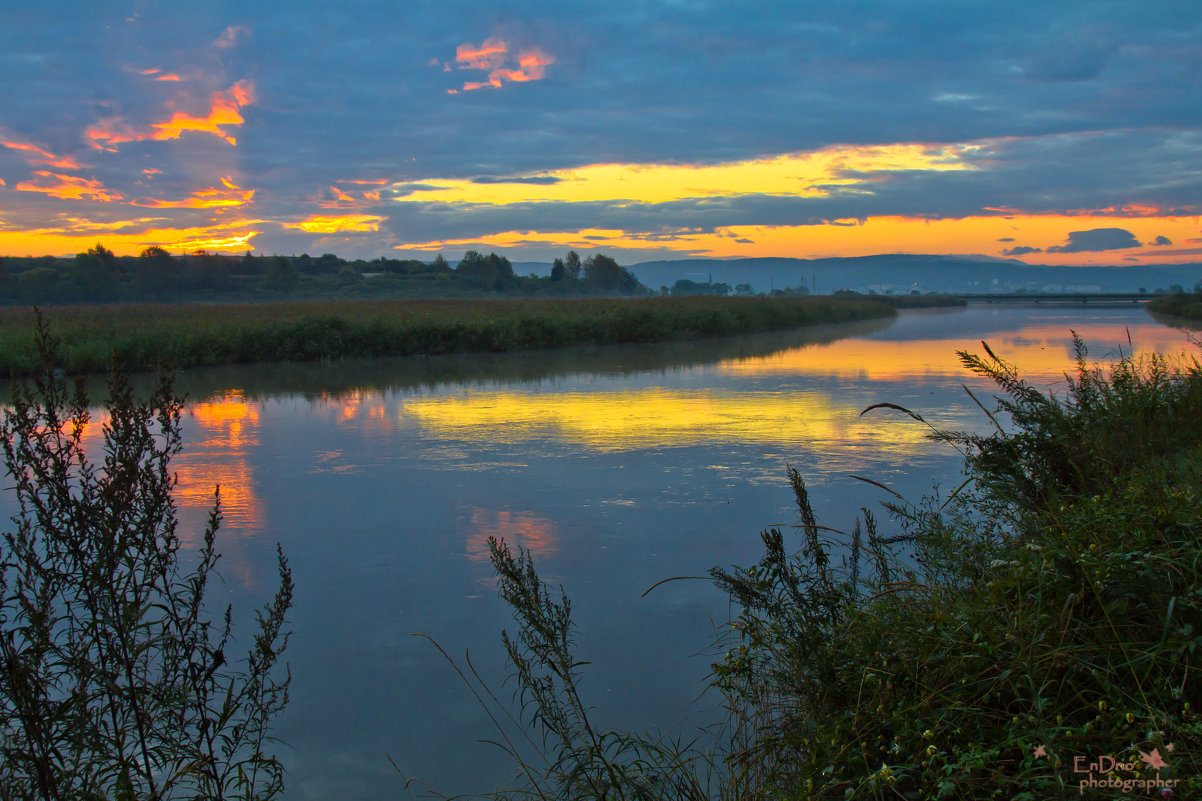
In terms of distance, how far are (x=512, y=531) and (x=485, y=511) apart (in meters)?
0.57

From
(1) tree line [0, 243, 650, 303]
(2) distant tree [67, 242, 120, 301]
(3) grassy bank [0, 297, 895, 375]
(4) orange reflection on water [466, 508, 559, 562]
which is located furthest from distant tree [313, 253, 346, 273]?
(4) orange reflection on water [466, 508, 559, 562]

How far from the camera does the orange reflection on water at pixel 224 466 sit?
623 cm

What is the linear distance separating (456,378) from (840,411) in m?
6.94

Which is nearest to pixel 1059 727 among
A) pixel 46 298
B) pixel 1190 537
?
pixel 1190 537

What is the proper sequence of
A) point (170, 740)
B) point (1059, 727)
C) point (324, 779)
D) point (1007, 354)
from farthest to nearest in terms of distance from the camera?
1. point (1007, 354)
2. point (324, 779)
3. point (170, 740)
4. point (1059, 727)

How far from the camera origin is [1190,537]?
7.91 ft

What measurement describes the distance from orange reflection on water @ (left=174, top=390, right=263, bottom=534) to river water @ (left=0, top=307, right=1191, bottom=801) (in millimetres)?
32

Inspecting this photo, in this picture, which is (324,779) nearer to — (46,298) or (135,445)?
(135,445)

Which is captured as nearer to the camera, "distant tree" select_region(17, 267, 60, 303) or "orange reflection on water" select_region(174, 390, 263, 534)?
"orange reflection on water" select_region(174, 390, 263, 534)

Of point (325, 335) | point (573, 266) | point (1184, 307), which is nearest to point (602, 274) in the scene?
point (573, 266)

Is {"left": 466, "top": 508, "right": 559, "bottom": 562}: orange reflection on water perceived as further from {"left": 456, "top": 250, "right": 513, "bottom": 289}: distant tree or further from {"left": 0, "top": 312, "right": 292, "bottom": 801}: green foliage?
{"left": 456, "top": 250, "right": 513, "bottom": 289}: distant tree

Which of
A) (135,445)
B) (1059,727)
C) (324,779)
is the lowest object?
(324,779)

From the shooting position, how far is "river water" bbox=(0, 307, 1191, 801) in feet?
11.1

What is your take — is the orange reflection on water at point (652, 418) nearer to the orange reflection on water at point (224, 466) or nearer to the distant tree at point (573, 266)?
the orange reflection on water at point (224, 466)
